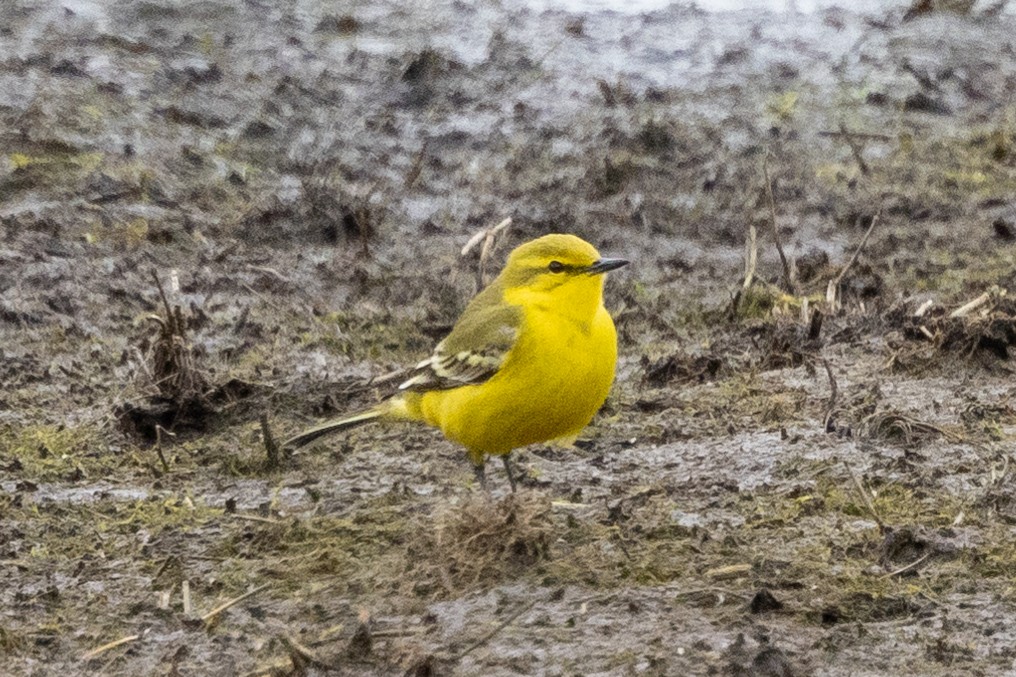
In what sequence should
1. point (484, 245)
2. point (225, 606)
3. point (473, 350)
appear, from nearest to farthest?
point (225, 606), point (473, 350), point (484, 245)

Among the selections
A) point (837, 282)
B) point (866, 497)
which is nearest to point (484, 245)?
point (837, 282)

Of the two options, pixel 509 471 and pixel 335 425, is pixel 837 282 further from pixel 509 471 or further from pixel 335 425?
pixel 335 425

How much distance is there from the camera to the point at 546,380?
6.45m

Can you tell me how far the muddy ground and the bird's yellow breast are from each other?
0.34m

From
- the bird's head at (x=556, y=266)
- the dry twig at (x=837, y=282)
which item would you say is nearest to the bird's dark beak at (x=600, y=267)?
the bird's head at (x=556, y=266)

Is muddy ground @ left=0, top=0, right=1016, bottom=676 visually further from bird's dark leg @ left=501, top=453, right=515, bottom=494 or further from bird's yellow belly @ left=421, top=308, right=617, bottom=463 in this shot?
bird's yellow belly @ left=421, top=308, right=617, bottom=463

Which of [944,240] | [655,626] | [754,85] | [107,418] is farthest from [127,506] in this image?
[754,85]

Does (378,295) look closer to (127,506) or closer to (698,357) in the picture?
(698,357)

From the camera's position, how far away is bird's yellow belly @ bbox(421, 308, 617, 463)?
6434 millimetres

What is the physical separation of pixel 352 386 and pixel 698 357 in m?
1.59

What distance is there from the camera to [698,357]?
813 centimetres

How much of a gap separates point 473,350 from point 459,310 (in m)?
2.22

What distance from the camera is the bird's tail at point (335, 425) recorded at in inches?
287

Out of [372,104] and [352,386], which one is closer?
[352,386]
